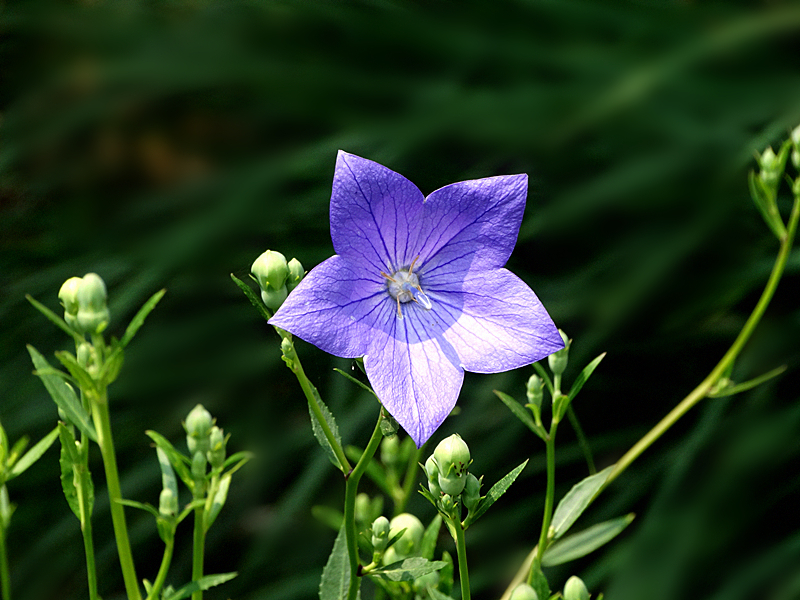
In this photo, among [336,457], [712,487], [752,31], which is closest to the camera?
[336,457]

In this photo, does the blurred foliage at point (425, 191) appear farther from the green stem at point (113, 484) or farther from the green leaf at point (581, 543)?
the green stem at point (113, 484)

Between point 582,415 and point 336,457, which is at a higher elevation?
point 336,457

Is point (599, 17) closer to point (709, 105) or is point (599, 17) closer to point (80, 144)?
point (709, 105)

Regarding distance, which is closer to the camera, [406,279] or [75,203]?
[406,279]

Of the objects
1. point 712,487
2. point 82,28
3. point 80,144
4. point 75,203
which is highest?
point 82,28

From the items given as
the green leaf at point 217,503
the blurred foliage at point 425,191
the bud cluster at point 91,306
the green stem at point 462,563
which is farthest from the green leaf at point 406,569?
the blurred foliage at point 425,191

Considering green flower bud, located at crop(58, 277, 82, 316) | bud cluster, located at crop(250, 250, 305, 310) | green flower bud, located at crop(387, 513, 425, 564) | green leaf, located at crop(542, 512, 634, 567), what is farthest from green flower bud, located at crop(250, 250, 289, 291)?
green leaf, located at crop(542, 512, 634, 567)

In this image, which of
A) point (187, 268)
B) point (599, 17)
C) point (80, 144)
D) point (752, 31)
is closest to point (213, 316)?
point (187, 268)
